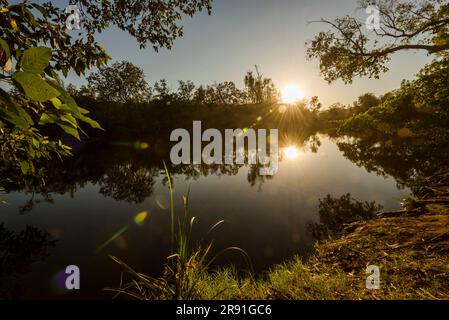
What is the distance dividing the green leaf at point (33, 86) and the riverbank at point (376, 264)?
241 centimetres

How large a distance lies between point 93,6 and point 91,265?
5.85 meters

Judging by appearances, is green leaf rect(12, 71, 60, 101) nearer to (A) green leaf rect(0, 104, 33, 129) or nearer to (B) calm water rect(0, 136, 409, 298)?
(A) green leaf rect(0, 104, 33, 129)

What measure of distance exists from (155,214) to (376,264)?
7.29m

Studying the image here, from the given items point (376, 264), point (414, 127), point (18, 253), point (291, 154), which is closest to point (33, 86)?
point (376, 264)

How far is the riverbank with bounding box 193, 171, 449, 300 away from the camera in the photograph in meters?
3.15

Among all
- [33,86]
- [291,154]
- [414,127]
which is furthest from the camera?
[291,154]

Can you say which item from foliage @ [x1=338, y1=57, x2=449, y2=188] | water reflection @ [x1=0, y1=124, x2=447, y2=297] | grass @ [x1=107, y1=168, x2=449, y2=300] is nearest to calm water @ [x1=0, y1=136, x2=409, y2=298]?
water reflection @ [x1=0, y1=124, x2=447, y2=297]

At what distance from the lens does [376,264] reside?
414 cm

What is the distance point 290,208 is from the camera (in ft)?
30.3

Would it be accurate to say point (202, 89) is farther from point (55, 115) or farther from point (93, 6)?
point (55, 115)

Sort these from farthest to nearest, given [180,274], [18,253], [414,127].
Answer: [414,127], [18,253], [180,274]

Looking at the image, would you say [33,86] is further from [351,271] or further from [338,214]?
[338,214]

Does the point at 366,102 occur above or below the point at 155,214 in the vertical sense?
above
